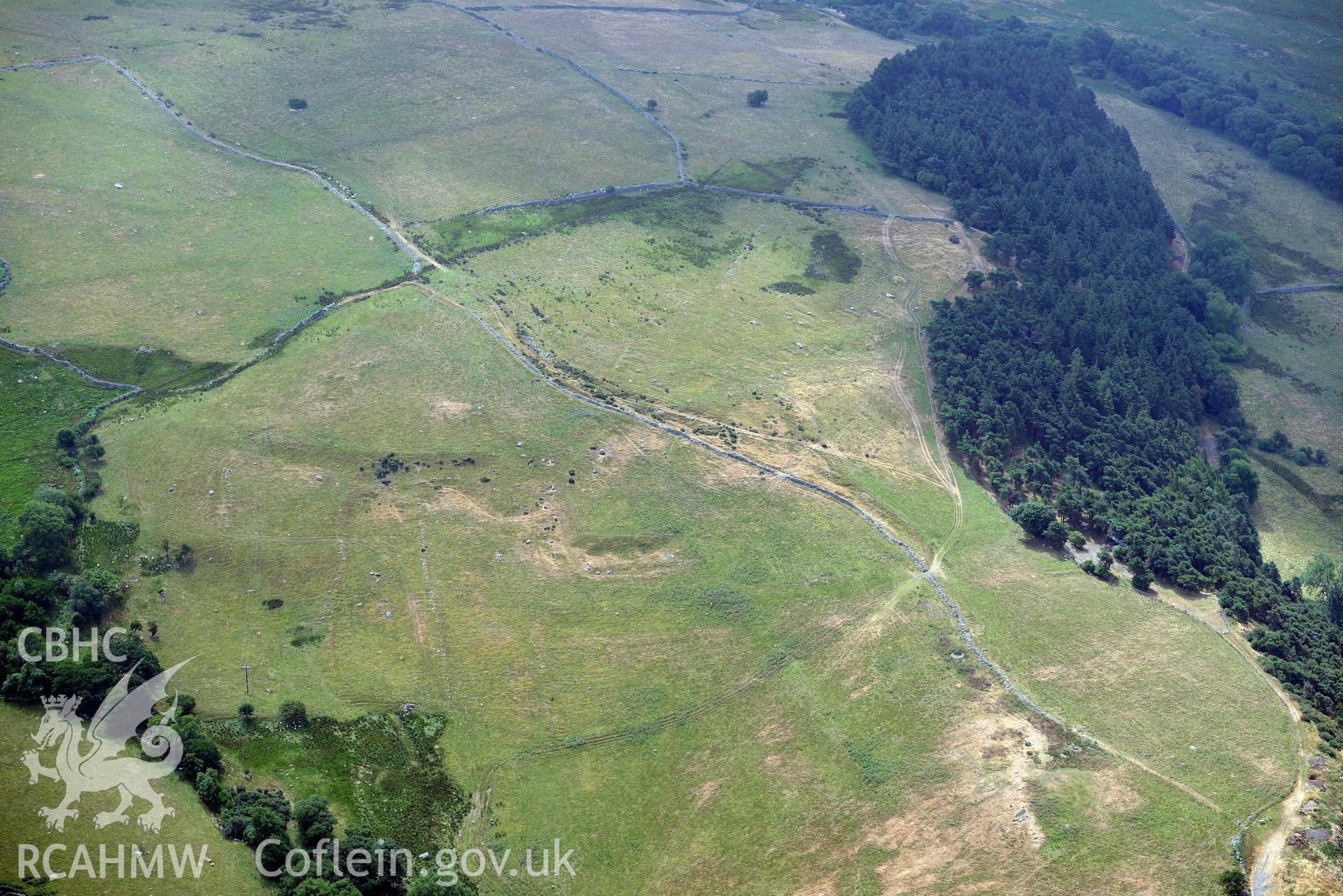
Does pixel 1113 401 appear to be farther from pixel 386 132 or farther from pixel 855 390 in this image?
pixel 386 132

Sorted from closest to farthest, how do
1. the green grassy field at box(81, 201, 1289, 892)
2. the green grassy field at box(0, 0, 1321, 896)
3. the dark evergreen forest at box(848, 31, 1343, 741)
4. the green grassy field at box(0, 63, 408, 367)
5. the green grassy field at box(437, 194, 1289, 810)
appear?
the green grassy field at box(0, 0, 1321, 896) < the green grassy field at box(81, 201, 1289, 892) < the green grassy field at box(437, 194, 1289, 810) < the dark evergreen forest at box(848, 31, 1343, 741) < the green grassy field at box(0, 63, 408, 367)

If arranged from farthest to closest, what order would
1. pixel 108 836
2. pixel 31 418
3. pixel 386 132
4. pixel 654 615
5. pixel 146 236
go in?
pixel 386 132, pixel 146 236, pixel 31 418, pixel 654 615, pixel 108 836

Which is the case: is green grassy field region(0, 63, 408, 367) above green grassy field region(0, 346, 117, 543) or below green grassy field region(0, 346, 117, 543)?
above

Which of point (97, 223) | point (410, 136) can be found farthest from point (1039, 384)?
point (97, 223)

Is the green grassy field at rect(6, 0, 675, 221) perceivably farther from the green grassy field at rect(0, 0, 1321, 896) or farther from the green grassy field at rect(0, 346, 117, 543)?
the green grassy field at rect(0, 346, 117, 543)

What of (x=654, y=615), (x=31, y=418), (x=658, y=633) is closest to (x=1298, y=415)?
(x=654, y=615)

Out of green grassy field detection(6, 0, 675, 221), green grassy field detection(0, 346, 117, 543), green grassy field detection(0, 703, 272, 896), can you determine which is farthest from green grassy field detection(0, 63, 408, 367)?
green grassy field detection(0, 703, 272, 896)
